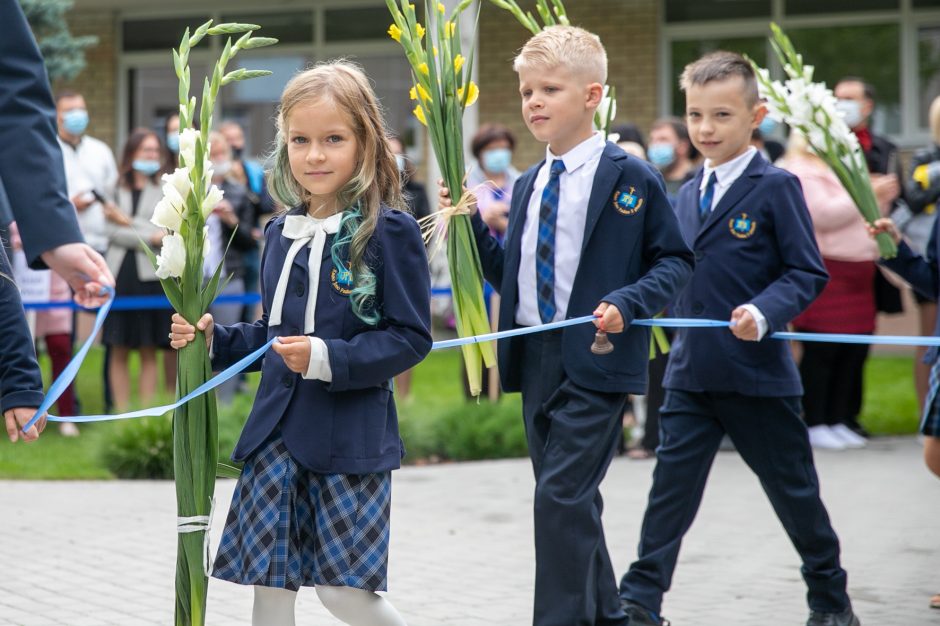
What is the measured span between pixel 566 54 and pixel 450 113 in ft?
1.35

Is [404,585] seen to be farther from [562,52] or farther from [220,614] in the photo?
[562,52]

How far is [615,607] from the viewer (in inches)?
181

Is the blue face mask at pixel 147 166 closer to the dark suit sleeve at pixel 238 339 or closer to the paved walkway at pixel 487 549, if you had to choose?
the paved walkway at pixel 487 549

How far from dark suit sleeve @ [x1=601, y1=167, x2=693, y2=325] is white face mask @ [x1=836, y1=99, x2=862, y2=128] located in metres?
5.31

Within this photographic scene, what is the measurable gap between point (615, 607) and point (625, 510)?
3.00 m

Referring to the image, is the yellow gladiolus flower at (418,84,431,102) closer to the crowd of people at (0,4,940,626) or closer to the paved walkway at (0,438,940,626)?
the crowd of people at (0,4,940,626)

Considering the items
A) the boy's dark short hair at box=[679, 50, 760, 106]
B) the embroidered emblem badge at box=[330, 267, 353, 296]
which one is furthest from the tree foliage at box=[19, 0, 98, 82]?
the embroidered emblem badge at box=[330, 267, 353, 296]

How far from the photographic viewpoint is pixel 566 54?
14.5 feet

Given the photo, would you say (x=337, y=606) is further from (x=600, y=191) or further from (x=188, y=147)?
(x=600, y=191)

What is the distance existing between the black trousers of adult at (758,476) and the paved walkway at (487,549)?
36 cm

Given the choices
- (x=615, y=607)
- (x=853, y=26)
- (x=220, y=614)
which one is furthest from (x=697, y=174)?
(x=853, y=26)

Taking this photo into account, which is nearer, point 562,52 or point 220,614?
Answer: point 562,52

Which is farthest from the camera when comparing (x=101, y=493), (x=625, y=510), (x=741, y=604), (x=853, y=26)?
(x=853, y=26)

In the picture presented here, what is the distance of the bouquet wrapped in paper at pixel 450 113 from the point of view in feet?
14.4
